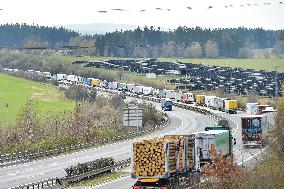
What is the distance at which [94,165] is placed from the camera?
54031mm

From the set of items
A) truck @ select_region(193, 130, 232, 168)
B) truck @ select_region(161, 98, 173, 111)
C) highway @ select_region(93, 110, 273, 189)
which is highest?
truck @ select_region(193, 130, 232, 168)

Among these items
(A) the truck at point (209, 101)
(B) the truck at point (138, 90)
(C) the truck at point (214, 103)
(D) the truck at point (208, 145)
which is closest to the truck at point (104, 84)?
(B) the truck at point (138, 90)

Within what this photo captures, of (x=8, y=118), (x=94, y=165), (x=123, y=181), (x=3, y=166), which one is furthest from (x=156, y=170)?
(x=8, y=118)

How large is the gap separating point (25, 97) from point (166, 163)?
108042 mm

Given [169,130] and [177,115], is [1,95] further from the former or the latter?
[169,130]

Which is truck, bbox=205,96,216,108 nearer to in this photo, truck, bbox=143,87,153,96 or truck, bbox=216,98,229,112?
truck, bbox=216,98,229,112

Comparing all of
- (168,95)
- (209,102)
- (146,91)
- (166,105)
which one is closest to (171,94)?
(168,95)

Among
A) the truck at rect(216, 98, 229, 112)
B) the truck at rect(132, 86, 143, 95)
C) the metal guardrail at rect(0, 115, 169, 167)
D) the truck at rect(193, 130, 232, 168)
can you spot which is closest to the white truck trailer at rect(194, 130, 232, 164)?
the truck at rect(193, 130, 232, 168)

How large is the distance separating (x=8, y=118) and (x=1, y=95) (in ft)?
118

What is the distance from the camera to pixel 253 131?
6981cm

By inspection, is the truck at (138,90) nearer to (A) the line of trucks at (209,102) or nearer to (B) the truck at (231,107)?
(A) the line of trucks at (209,102)

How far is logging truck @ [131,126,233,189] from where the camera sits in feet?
132

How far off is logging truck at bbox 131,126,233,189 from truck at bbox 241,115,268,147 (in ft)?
80.0

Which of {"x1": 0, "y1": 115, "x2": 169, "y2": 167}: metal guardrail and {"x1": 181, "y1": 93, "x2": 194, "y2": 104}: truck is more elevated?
{"x1": 0, "y1": 115, "x2": 169, "y2": 167}: metal guardrail
